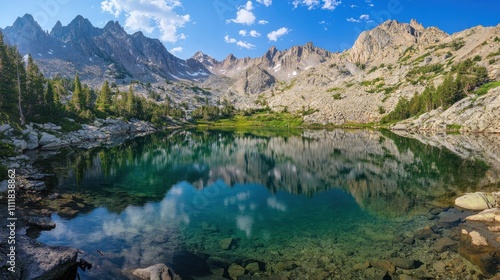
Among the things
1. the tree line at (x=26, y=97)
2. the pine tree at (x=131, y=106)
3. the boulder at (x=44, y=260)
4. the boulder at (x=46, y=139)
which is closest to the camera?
the boulder at (x=44, y=260)

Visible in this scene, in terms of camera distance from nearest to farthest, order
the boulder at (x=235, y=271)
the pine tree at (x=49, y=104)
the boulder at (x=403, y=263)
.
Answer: the boulder at (x=235, y=271), the boulder at (x=403, y=263), the pine tree at (x=49, y=104)

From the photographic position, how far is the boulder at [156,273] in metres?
17.8

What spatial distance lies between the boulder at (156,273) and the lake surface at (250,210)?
1132 mm

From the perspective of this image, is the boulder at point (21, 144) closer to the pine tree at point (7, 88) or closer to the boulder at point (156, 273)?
the pine tree at point (7, 88)

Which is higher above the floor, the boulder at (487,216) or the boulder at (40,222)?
the boulder at (487,216)

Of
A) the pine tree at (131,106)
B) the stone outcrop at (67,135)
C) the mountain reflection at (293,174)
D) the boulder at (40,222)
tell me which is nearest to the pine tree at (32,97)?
the stone outcrop at (67,135)

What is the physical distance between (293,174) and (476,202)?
2925 centimetres

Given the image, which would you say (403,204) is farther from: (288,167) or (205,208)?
(288,167)

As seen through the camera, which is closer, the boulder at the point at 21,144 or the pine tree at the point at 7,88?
Answer: the boulder at the point at 21,144

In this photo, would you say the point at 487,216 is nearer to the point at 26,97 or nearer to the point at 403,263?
the point at 403,263

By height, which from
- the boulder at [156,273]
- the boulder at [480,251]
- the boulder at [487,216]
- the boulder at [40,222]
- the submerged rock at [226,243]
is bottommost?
the submerged rock at [226,243]

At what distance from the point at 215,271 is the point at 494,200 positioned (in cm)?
2969

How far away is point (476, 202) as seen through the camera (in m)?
30.2

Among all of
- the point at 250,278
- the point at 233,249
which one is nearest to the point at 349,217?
the point at 233,249
